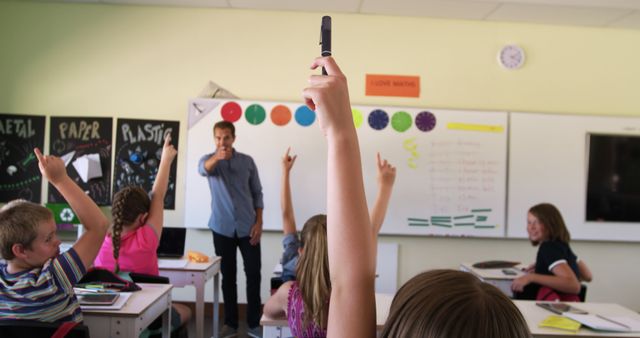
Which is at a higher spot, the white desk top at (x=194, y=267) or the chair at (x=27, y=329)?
the chair at (x=27, y=329)

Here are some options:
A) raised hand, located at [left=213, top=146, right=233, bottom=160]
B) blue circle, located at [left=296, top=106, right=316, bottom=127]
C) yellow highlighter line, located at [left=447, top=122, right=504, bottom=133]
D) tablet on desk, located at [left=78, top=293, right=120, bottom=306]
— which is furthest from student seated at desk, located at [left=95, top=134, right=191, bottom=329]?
yellow highlighter line, located at [left=447, top=122, right=504, bottom=133]

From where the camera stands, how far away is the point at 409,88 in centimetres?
454

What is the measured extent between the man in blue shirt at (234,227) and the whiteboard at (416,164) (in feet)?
1.39

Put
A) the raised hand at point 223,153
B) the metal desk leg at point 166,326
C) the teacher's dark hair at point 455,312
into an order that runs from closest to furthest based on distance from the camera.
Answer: the teacher's dark hair at point 455,312, the metal desk leg at point 166,326, the raised hand at point 223,153

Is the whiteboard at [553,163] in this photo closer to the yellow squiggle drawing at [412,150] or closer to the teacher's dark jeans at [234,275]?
the yellow squiggle drawing at [412,150]

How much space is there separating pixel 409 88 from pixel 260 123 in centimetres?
145

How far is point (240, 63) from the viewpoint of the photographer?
4.52m

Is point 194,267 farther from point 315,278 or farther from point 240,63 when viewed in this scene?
point 240,63

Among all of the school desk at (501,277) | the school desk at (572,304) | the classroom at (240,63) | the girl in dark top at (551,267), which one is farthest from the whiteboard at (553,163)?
the school desk at (572,304)

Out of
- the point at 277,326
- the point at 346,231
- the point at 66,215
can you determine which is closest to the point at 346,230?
the point at 346,231

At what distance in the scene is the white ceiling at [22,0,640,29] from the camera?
13.5 ft

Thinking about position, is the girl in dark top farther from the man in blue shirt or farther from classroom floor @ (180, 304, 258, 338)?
classroom floor @ (180, 304, 258, 338)

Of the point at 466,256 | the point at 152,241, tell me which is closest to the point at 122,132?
the point at 152,241

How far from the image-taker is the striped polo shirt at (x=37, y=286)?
1.68 m
